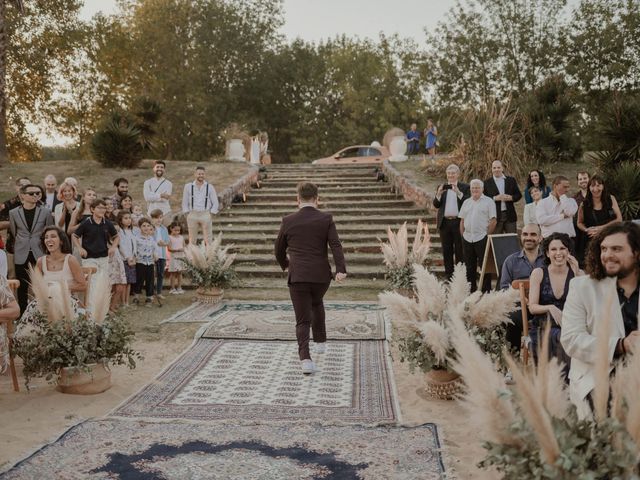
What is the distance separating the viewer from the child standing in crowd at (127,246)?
9.32 metres

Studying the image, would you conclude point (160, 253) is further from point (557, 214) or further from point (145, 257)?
point (557, 214)

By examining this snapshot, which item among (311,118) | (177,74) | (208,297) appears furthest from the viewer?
(311,118)

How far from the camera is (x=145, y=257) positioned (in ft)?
31.9

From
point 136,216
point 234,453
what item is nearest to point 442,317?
point 234,453

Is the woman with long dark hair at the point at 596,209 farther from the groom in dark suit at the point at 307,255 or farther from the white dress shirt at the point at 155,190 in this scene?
the white dress shirt at the point at 155,190

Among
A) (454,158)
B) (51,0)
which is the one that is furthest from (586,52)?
(51,0)

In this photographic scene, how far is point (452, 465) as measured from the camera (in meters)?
3.95

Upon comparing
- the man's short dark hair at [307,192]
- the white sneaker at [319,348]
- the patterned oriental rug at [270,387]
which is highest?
the man's short dark hair at [307,192]

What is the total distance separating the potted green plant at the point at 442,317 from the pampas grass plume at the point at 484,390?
279cm

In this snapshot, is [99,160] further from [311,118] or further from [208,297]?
[311,118]

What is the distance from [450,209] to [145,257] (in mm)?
4627

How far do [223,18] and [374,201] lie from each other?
2235cm

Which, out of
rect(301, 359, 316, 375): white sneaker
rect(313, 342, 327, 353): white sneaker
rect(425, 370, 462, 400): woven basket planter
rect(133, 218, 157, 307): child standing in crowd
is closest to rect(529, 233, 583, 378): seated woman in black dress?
rect(425, 370, 462, 400): woven basket planter

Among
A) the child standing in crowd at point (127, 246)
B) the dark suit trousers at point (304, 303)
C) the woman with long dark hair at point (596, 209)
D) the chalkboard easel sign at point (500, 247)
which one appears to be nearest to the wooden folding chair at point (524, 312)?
the dark suit trousers at point (304, 303)
